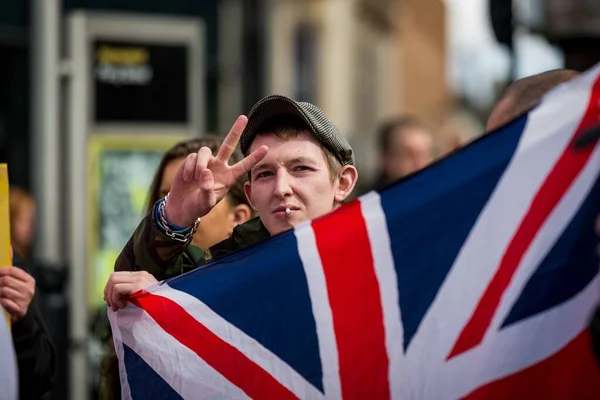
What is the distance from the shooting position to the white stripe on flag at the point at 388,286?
3.05 metres

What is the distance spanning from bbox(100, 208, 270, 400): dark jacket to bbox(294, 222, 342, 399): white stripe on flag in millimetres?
274

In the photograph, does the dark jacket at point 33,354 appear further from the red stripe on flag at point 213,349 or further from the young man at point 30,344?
the red stripe on flag at point 213,349

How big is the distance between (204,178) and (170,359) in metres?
0.46

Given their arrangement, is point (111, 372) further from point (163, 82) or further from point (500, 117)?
point (163, 82)

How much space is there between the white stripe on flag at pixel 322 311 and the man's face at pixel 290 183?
0.70 ft

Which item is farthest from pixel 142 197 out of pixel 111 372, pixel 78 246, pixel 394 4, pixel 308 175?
pixel 394 4

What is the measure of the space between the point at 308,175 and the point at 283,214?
0.13m

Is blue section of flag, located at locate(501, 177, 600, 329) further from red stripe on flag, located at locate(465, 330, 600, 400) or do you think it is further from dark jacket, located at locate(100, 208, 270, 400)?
dark jacket, located at locate(100, 208, 270, 400)

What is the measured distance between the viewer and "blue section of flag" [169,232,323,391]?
3137 mm

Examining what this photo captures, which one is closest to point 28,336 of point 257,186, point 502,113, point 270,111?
point 257,186

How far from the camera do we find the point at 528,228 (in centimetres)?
299

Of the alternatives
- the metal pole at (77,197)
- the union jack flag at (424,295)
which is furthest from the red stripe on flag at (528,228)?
the metal pole at (77,197)

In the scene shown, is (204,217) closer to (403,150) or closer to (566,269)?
(566,269)

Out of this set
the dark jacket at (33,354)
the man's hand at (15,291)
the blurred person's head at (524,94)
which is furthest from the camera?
the dark jacket at (33,354)
